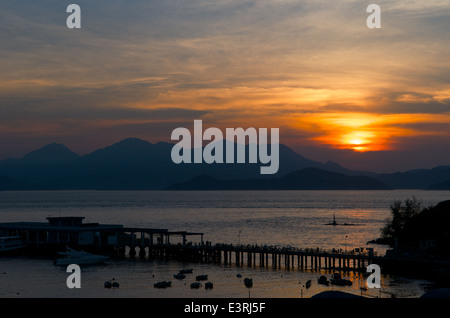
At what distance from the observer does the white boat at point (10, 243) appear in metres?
114

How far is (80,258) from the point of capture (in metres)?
96.6

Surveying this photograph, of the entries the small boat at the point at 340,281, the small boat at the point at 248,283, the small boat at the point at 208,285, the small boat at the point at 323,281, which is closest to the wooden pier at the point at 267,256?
the small boat at the point at 340,281

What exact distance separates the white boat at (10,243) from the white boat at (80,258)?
65.3 ft

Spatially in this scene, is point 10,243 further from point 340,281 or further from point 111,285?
point 340,281

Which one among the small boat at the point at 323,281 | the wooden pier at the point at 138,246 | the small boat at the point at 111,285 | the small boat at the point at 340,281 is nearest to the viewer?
the small boat at the point at 111,285

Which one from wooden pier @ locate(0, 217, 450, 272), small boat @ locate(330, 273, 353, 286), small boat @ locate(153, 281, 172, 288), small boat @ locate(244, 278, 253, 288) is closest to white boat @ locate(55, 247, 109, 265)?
wooden pier @ locate(0, 217, 450, 272)

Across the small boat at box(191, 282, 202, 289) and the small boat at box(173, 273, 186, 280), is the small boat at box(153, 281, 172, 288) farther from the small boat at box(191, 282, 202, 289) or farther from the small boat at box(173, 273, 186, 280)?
the small boat at box(173, 273, 186, 280)

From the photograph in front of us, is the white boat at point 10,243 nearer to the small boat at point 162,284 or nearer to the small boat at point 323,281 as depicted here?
the small boat at point 162,284

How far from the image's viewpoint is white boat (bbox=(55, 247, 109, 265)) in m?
94.5

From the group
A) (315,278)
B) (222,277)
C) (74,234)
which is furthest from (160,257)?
(315,278)

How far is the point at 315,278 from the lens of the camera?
269ft

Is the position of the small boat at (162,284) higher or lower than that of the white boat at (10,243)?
lower
